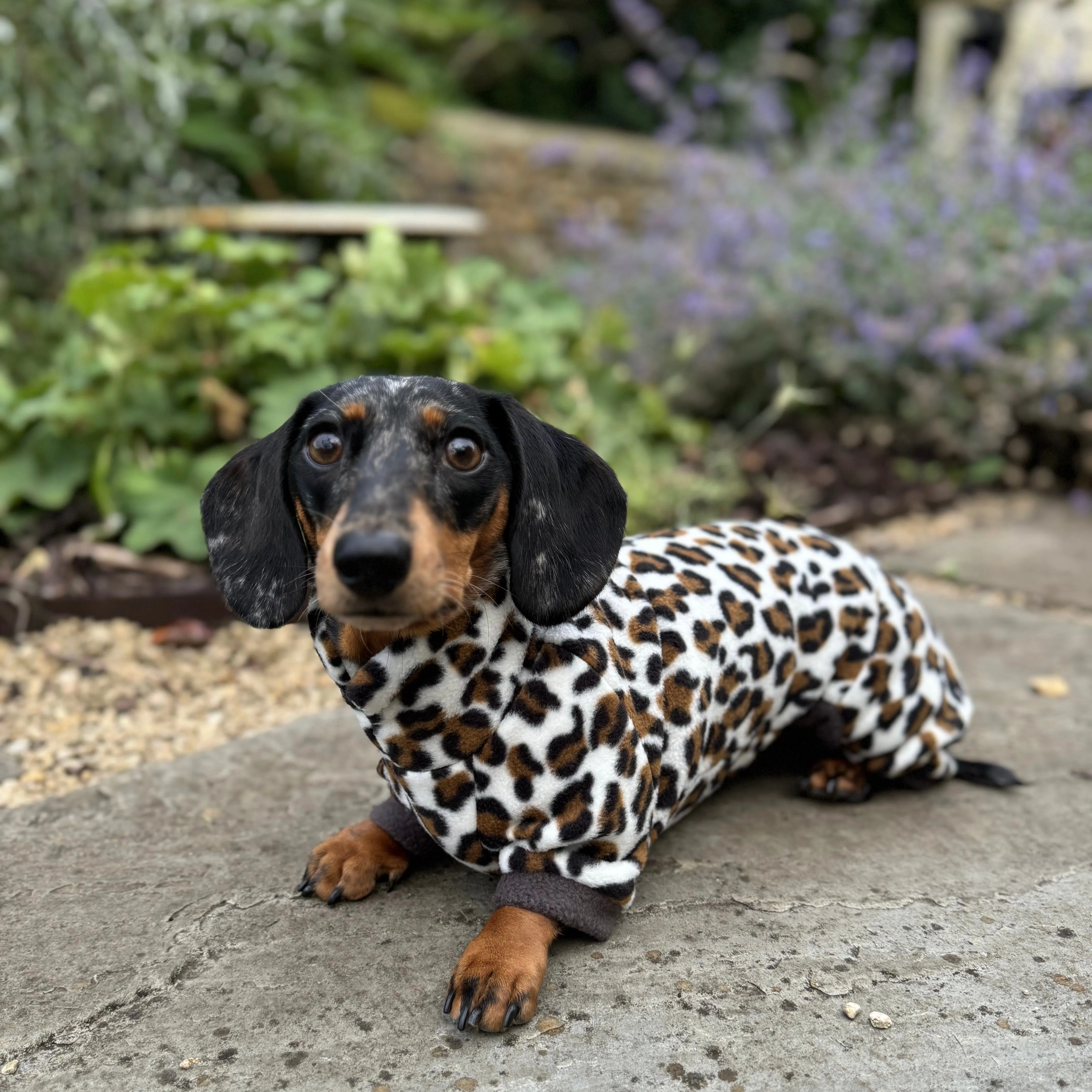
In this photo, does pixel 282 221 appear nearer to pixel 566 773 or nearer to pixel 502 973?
pixel 566 773

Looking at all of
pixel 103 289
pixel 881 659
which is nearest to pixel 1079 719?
pixel 881 659

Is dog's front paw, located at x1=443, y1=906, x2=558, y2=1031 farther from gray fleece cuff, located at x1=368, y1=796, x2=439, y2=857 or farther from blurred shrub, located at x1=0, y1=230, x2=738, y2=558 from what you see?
blurred shrub, located at x1=0, y1=230, x2=738, y2=558

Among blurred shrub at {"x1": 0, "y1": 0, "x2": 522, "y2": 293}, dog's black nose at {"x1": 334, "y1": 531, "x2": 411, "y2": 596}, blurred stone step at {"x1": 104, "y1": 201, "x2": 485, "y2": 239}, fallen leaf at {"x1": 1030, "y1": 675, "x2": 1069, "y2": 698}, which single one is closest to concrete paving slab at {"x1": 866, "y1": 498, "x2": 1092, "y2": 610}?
fallen leaf at {"x1": 1030, "y1": 675, "x2": 1069, "y2": 698}

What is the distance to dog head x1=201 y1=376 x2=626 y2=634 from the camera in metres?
1.55

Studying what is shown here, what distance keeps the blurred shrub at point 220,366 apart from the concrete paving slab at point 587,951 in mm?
1363

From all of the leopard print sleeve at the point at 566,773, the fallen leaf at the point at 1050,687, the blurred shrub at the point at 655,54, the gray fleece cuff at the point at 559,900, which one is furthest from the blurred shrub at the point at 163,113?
the fallen leaf at the point at 1050,687

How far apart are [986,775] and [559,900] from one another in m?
1.18

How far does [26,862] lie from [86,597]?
122cm

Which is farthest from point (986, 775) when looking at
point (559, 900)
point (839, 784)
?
point (559, 900)

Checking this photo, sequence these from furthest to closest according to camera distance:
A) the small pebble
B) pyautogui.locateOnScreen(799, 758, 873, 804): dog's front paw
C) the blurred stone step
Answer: the blurred stone step
the small pebble
pyautogui.locateOnScreen(799, 758, 873, 804): dog's front paw

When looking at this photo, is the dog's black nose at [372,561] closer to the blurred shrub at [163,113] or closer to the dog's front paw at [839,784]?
the dog's front paw at [839,784]

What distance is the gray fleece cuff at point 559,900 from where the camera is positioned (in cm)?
174

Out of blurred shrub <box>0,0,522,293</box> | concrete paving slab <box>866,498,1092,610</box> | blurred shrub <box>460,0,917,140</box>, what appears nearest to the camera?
concrete paving slab <box>866,498,1092,610</box>

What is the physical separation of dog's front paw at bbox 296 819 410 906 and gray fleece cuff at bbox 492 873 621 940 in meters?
0.30
